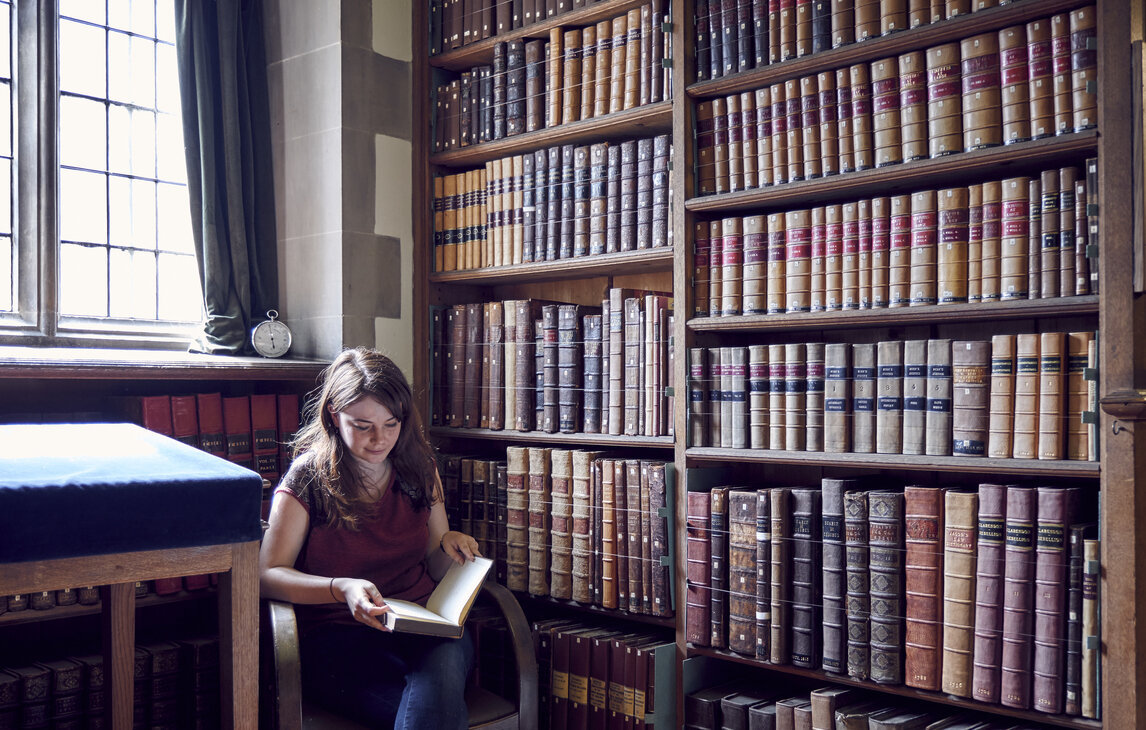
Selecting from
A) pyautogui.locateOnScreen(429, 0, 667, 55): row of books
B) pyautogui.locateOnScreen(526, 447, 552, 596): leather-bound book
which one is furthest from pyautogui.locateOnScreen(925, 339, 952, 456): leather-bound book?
pyautogui.locateOnScreen(429, 0, 667, 55): row of books

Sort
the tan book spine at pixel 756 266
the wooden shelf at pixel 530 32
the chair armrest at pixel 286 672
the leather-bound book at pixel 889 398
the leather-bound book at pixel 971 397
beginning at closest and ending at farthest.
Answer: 1. the chair armrest at pixel 286 672
2. the leather-bound book at pixel 971 397
3. the leather-bound book at pixel 889 398
4. the tan book spine at pixel 756 266
5. the wooden shelf at pixel 530 32

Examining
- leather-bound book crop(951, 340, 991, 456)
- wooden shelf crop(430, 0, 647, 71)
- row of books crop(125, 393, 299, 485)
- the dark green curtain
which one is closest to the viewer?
leather-bound book crop(951, 340, 991, 456)

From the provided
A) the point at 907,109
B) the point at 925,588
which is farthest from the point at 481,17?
the point at 925,588

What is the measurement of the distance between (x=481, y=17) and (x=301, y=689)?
6.37 ft

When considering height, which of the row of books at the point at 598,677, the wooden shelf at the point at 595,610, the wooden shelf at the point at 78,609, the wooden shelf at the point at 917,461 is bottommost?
the row of books at the point at 598,677

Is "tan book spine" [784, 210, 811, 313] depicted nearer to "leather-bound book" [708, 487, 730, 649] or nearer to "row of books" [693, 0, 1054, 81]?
"row of books" [693, 0, 1054, 81]

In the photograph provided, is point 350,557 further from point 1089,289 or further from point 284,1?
point 284,1

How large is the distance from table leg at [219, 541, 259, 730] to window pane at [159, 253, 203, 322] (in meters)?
1.67

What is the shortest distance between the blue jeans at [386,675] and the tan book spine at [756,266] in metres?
1.02

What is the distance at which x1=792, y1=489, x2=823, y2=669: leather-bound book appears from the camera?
84.3 inches

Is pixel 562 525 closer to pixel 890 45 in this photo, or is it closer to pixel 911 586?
pixel 911 586

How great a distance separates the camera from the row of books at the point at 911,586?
1814mm

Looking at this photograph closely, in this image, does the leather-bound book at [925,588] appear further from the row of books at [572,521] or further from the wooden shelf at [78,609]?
the wooden shelf at [78,609]

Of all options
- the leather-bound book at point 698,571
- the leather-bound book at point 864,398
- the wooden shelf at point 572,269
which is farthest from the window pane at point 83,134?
the leather-bound book at point 864,398
